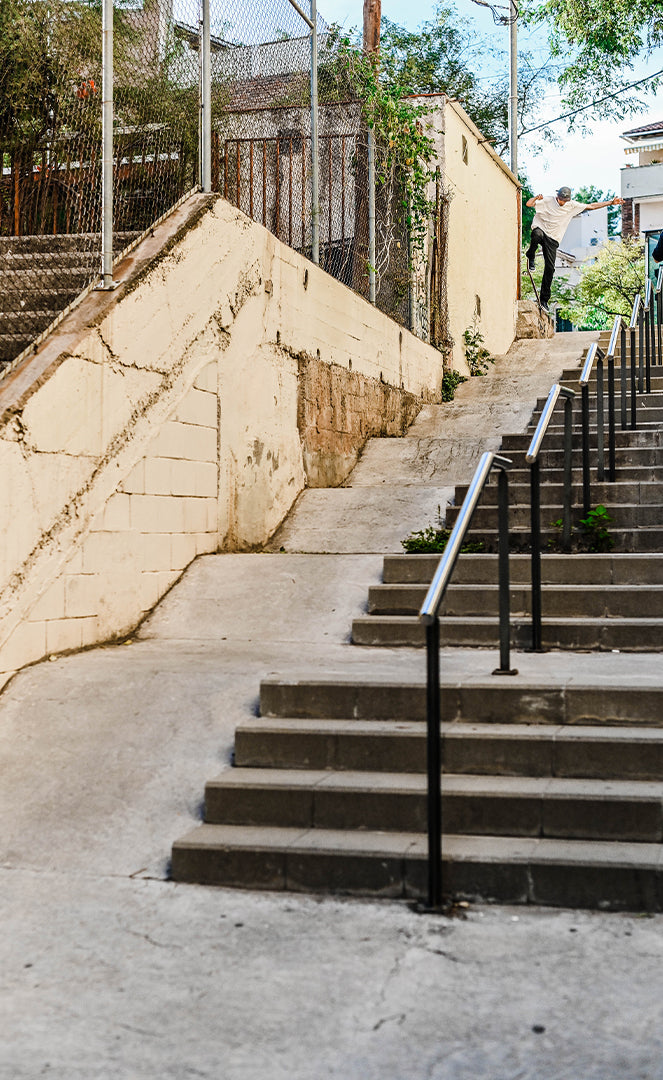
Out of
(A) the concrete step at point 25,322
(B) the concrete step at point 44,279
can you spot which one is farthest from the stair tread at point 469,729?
(B) the concrete step at point 44,279

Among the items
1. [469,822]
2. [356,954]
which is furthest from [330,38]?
[356,954]

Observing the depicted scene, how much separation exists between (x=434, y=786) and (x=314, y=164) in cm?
668

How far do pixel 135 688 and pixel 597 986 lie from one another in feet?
8.60

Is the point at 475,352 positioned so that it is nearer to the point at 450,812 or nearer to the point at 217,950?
the point at 450,812

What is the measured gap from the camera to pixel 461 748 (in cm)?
391

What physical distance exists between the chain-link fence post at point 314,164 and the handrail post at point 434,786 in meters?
6.05

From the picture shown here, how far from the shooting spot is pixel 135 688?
15.7ft

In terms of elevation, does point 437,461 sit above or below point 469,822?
above

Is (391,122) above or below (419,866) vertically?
above

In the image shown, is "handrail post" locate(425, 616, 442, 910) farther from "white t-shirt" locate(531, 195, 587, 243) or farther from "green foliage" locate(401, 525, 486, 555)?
"white t-shirt" locate(531, 195, 587, 243)

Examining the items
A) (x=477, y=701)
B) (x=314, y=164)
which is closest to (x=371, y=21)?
(x=314, y=164)

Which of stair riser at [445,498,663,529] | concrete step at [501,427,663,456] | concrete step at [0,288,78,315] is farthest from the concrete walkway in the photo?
concrete step at [501,427,663,456]

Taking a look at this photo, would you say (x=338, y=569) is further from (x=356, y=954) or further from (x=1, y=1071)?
(x=1, y=1071)

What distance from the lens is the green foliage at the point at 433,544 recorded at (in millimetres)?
6539
